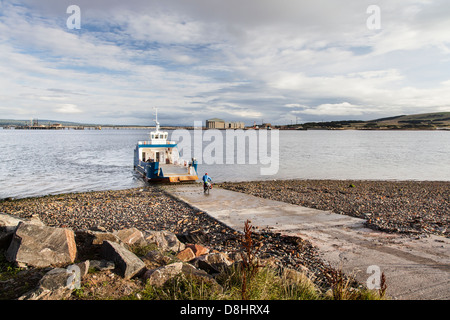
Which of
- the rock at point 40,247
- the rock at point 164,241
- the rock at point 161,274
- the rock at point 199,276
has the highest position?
the rock at point 40,247

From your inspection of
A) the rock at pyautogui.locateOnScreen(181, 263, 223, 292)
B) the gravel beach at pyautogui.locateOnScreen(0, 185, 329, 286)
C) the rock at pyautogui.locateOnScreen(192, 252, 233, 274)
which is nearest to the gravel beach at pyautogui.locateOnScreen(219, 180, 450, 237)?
the gravel beach at pyautogui.locateOnScreen(0, 185, 329, 286)

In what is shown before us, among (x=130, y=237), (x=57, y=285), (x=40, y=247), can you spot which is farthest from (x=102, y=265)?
(x=130, y=237)

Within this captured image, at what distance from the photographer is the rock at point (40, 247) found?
4914mm

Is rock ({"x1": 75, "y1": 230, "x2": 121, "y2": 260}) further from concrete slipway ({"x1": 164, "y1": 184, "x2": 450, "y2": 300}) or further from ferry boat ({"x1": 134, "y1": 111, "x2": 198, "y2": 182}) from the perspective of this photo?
ferry boat ({"x1": 134, "y1": 111, "x2": 198, "y2": 182})

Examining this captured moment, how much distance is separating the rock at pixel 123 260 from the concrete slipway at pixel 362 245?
4.48 m

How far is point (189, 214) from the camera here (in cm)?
1280

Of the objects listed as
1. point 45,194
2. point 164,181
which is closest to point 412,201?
point 164,181

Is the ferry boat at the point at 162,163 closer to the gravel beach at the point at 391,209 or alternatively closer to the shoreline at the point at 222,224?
the shoreline at the point at 222,224

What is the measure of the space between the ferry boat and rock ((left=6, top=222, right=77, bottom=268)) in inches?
776

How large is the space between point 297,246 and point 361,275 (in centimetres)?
201

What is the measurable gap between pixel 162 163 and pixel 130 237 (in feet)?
80.6

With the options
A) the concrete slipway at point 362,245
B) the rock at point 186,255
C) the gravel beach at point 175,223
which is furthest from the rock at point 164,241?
the concrete slipway at point 362,245

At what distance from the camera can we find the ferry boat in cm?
2514
